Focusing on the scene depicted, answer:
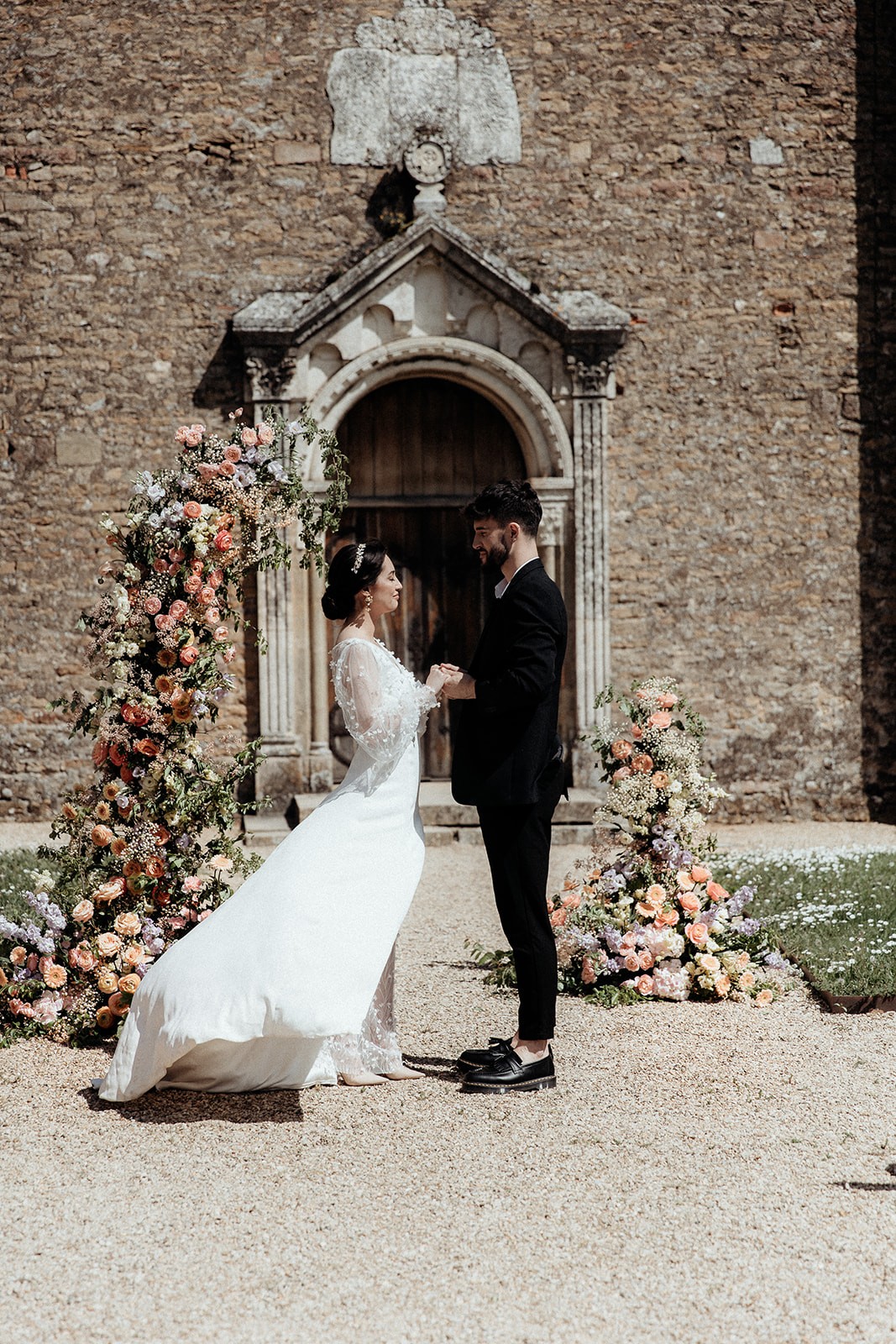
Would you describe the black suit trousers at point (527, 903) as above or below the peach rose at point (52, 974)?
above

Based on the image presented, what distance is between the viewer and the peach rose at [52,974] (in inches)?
168

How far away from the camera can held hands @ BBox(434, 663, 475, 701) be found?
3.73m

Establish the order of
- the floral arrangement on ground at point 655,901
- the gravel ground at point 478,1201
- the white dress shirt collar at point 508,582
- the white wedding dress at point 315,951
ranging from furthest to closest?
the floral arrangement on ground at point 655,901, the white dress shirt collar at point 508,582, the white wedding dress at point 315,951, the gravel ground at point 478,1201

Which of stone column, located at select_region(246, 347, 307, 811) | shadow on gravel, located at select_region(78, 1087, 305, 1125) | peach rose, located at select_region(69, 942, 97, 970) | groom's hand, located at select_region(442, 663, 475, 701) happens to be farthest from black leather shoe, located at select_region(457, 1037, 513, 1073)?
stone column, located at select_region(246, 347, 307, 811)

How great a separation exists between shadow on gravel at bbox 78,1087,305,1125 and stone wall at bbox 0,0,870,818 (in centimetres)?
501

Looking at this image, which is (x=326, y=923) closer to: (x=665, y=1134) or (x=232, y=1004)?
(x=232, y=1004)

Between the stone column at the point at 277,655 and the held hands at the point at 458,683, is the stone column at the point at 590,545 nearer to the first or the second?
the stone column at the point at 277,655

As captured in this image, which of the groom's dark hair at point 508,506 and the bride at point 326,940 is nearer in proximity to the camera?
the bride at point 326,940

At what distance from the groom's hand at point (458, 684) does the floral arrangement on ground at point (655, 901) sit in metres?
1.08

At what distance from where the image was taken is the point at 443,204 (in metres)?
8.61

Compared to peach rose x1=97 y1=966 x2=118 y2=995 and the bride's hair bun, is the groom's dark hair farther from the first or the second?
peach rose x1=97 y1=966 x2=118 y2=995

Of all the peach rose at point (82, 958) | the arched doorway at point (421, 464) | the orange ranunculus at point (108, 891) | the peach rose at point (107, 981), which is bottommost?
the peach rose at point (107, 981)

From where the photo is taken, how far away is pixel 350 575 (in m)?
3.80

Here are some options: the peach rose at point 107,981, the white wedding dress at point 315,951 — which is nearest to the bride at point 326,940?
the white wedding dress at point 315,951
